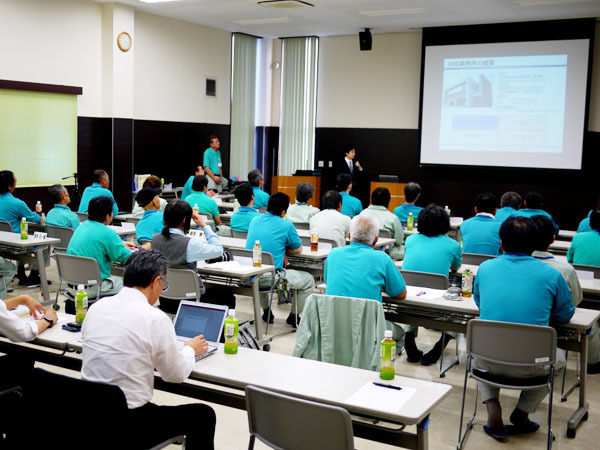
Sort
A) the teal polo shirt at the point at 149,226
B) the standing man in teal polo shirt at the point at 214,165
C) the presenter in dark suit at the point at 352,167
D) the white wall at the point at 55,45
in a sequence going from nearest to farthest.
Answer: the teal polo shirt at the point at 149,226, the white wall at the point at 55,45, the standing man in teal polo shirt at the point at 214,165, the presenter in dark suit at the point at 352,167

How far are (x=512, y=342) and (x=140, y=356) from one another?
2130 mm

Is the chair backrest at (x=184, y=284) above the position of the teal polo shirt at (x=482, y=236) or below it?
below

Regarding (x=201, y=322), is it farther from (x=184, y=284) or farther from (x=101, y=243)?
(x=101, y=243)

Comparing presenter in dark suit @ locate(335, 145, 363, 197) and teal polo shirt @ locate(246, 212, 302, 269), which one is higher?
presenter in dark suit @ locate(335, 145, 363, 197)

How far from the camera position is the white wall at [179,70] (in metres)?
12.2

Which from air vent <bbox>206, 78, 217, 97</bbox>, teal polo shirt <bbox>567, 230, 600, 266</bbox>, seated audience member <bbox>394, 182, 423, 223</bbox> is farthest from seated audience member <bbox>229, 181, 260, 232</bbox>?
air vent <bbox>206, 78, 217, 97</bbox>

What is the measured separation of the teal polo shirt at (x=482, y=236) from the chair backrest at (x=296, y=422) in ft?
14.6

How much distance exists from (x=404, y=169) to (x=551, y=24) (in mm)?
3840

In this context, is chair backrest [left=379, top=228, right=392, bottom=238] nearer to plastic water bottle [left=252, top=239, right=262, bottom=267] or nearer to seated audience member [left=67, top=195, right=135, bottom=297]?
plastic water bottle [left=252, top=239, right=262, bottom=267]

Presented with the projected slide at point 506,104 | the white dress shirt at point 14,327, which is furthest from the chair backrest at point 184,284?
the projected slide at point 506,104

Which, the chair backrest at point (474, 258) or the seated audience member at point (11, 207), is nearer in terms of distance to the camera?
the chair backrest at point (474, 258)

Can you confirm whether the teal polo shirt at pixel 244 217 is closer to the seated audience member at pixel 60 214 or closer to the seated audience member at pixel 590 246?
the seated audience member at pixel 60 214

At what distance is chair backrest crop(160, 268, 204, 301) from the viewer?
515cm

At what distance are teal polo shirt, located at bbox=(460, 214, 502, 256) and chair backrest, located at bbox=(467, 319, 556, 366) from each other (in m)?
2.89
